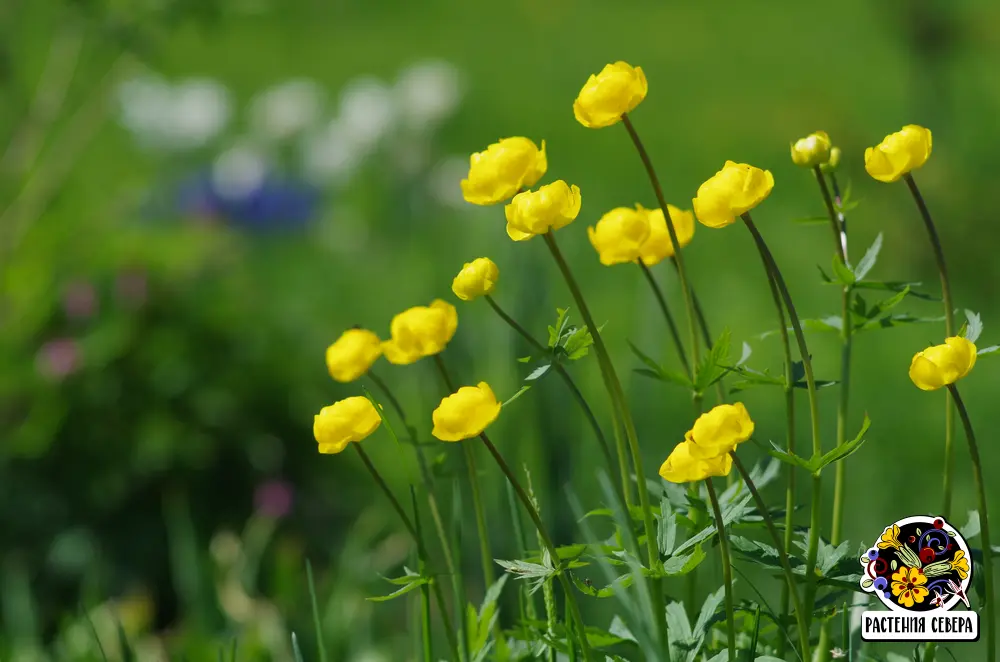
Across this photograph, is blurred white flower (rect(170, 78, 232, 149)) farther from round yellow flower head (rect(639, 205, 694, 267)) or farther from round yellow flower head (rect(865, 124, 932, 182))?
round yellow flower head (rect(865, 124, 932, 182))

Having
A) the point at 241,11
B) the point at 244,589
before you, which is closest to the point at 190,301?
the point at 241,11

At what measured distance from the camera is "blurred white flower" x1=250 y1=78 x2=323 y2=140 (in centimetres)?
434

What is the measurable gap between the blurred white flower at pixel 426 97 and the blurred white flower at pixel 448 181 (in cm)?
24

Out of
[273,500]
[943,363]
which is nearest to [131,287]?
[273,500]

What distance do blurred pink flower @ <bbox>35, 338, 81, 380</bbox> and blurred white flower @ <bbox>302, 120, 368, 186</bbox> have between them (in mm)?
2175

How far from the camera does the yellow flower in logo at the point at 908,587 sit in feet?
2.49

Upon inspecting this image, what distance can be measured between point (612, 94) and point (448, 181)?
3093 millimetres

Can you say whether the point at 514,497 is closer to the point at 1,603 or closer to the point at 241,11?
the point at 1,603

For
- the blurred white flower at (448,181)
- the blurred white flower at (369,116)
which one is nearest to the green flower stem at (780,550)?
the blurred white flower at (448,181)

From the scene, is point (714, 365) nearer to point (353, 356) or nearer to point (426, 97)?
point (353, 356)

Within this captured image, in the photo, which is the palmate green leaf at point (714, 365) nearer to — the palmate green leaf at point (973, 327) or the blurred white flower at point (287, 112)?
the palmate green leaf at point (973, 327)

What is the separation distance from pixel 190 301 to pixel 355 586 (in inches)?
33.5

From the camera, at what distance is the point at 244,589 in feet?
5.35

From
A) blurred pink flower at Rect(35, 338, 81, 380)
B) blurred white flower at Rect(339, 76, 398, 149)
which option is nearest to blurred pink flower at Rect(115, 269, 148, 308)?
blurred pink flower at Rect(35, 338, 81, 380)
